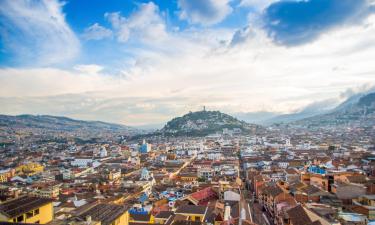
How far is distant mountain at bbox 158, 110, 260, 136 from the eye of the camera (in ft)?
428

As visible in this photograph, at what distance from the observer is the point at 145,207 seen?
2347 cm

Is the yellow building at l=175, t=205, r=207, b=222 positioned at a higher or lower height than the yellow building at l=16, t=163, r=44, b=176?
higher

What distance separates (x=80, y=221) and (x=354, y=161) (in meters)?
42.1

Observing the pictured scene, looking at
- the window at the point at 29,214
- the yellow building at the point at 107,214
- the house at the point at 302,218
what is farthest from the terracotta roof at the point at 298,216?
the window at the point at 29,214

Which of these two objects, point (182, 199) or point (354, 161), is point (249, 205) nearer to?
point (182, 199)

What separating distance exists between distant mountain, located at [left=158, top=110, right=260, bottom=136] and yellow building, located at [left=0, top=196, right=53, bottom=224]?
373ft

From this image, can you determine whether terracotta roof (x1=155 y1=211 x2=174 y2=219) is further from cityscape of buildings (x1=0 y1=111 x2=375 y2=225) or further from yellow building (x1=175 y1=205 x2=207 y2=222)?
yellow building (x1=175 y1=205 x2=207 y2=222)

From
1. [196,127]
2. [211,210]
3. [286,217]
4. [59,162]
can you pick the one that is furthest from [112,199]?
[196,127]

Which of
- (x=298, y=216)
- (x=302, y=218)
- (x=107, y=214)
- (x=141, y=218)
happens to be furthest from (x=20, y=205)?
(x=298, y=216)

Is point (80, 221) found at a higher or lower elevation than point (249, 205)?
higher

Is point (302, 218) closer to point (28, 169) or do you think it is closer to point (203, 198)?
point (203, 198)

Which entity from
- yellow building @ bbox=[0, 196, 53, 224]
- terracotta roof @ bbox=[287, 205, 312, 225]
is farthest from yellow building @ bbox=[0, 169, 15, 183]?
terracotta roof @ bbox=[287, 205, 312, 225]

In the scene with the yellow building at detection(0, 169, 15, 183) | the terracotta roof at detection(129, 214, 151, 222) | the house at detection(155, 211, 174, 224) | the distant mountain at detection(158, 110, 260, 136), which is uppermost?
the distant mountain at detection(158, 110, 260, 136)

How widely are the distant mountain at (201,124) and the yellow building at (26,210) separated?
4470 inches
